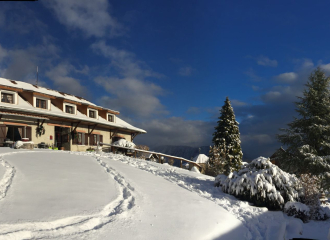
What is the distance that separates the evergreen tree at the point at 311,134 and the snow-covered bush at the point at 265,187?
26.7 ft

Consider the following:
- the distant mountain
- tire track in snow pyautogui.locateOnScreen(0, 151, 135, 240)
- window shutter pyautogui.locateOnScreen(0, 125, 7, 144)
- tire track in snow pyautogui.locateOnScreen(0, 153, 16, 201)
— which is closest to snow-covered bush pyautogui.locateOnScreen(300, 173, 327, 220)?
tire track in snow pyautogui.locateOnScreen(0, 151, 135, 240)

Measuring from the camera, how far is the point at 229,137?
26.2 m

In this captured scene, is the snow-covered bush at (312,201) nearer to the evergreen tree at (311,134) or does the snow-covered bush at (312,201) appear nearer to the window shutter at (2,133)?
the evergreen tree at (311,134)

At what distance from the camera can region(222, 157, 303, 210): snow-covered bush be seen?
8.62m

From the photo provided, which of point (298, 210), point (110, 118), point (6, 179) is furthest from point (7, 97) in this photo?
point (298, 210)

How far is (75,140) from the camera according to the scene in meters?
23.0

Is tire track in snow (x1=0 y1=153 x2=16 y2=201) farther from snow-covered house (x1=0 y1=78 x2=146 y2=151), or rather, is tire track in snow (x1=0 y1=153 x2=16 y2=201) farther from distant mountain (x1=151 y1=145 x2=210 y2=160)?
distant mountain (x1=151 y1=145 x2=210 y2=160)

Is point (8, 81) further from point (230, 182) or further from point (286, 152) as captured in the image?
point (286, 152)

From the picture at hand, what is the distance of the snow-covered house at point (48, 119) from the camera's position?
18.6m

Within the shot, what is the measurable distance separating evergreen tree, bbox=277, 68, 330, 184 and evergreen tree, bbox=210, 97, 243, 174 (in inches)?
291

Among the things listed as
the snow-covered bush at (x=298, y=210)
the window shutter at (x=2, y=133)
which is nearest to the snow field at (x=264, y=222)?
the snow-covered bush at (x=298, y=210)

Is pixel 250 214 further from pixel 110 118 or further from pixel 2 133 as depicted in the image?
pixel 110 118

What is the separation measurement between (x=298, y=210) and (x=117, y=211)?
240 inches

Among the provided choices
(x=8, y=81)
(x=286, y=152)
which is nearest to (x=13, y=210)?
(x=286, y=152)
